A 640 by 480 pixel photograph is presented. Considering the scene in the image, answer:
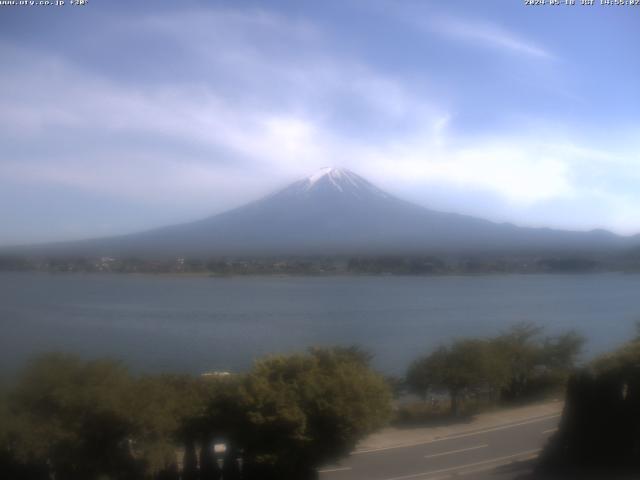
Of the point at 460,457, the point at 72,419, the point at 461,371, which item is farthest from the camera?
the point at 461,371

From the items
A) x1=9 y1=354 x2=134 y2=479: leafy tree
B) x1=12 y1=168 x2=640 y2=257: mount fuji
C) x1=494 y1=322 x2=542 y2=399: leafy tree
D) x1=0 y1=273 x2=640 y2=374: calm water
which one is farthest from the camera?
x1=12 y1=168 x2=640 y2=257: mount fuji

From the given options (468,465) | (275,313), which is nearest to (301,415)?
(468,465)

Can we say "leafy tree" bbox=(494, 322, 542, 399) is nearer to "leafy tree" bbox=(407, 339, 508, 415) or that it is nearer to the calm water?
"leafy tree" bbox=(407, 339, 508, 415)

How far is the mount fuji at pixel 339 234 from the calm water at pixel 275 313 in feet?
4.36

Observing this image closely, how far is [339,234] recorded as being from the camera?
29250 millimetres

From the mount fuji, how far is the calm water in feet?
4.36

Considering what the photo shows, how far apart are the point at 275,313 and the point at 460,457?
9691mm

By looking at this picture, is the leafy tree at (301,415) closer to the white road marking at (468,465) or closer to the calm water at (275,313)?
the white road marking at (468,465)

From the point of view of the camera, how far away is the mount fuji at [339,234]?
20.1 m

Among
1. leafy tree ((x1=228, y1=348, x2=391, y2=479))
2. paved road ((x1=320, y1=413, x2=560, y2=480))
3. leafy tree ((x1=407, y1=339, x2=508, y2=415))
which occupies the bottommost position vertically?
paved road ((x1=320, y1=413, x2=560, y2=480))

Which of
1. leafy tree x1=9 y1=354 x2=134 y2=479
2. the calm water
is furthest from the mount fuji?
leafy tree x1=9 y1=354 x2=134 y2=479

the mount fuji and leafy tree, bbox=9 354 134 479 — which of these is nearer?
leafy tree, bbox=9 354 134 479

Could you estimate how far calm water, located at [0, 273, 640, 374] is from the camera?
9.15 meters

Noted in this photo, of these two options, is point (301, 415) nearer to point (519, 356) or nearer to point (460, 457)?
point (460, 457)
